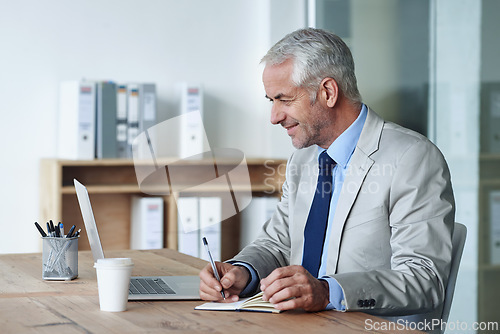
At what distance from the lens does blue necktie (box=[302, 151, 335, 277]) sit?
169cm

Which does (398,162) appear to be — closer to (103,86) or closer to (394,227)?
(394,227)

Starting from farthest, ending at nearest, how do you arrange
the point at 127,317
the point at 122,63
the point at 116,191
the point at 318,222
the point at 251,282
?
the point at 122,63
the point at 116,191
the point at 318,222
the point at 251,282
the point at 127,317

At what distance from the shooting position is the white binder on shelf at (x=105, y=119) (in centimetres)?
336

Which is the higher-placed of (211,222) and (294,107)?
(294,107)

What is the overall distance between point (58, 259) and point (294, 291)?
674mm

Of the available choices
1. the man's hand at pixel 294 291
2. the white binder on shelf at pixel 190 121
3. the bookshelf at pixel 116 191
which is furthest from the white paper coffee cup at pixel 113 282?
the white binder on shelf at pixel 190 121

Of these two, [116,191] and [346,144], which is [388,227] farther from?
[116,191]

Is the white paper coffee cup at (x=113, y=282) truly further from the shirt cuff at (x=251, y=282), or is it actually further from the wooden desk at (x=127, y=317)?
the shirt cuff at (x=251, y=282)

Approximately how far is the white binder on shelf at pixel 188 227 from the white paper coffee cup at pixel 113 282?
7.40ft

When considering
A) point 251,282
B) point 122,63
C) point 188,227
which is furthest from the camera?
point 122,63

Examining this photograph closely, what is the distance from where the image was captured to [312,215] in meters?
1.72

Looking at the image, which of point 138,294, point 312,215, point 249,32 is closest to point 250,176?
point 249,32

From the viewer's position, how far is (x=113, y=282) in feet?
4.14

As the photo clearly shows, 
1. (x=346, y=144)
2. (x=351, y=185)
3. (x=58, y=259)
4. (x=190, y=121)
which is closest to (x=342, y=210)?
(x=351, y=185)
